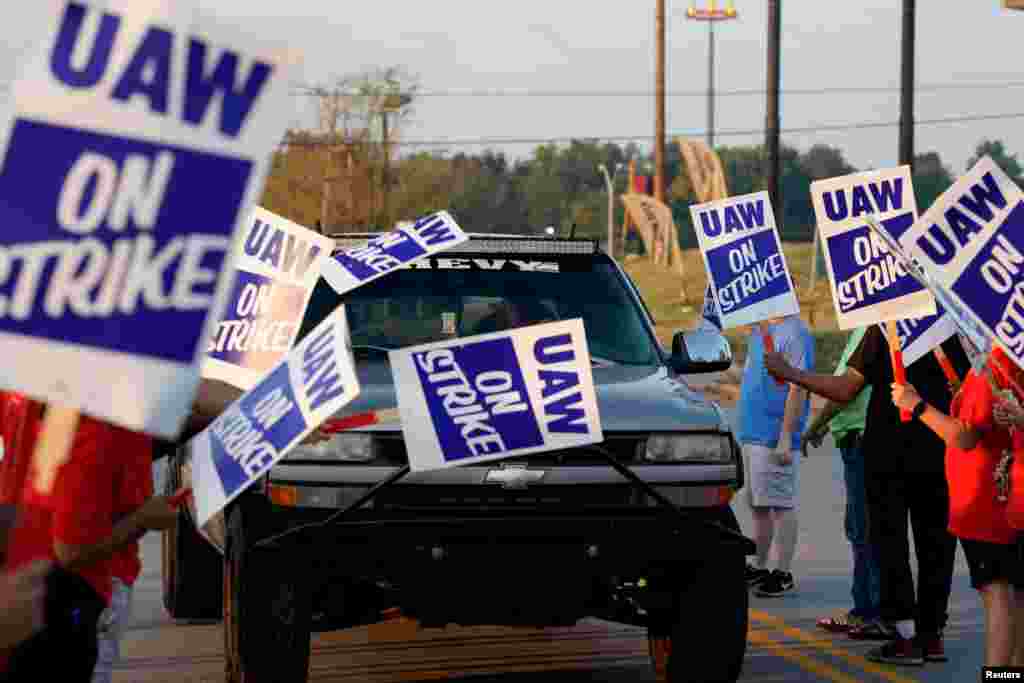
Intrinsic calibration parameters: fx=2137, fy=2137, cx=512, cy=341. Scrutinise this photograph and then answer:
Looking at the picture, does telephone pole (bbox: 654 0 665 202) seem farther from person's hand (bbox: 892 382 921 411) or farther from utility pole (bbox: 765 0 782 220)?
person's hand (bbox: 892 382 921 411)

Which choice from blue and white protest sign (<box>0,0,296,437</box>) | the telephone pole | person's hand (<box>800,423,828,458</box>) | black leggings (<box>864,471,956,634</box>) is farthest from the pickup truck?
the telephone pole

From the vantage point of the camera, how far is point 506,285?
377 inches

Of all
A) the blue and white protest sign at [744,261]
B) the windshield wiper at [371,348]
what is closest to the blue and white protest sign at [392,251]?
the windshield wiper at [371,348]

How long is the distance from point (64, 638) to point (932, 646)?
563 cm

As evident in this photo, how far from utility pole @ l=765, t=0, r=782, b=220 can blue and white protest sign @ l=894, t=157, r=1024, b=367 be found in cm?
2884

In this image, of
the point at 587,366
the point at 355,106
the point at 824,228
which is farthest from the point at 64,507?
the point at 355,106

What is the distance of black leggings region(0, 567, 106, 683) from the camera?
4.66m

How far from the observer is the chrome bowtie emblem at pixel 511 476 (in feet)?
26.6

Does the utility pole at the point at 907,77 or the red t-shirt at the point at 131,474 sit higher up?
the utility pole at the point at 907,77

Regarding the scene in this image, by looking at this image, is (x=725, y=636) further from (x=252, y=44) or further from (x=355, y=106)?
(x=355, y=106)

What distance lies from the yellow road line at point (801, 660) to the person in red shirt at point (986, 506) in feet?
5.54

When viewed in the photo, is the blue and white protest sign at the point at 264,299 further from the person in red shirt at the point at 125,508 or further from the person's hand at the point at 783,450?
the person's hand at the point at 783,450

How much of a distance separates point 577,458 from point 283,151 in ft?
225

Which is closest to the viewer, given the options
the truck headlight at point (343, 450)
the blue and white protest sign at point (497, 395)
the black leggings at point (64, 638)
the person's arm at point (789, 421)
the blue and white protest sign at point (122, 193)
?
the blue and white protest sign at point (122, 193)
